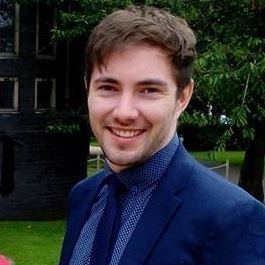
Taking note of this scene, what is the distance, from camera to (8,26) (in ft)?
41.5

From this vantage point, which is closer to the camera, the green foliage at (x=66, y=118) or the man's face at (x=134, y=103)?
the man's face at (x=134, y=103)

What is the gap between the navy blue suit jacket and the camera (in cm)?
173

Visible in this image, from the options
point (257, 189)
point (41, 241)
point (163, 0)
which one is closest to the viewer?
point (163, 0)

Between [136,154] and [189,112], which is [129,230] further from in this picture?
[189,112]

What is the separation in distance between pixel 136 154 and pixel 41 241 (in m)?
9.34

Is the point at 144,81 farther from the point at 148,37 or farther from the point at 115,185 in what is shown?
the point at 115,185

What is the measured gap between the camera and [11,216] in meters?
13.3

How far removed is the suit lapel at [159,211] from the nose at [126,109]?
0.60 feet

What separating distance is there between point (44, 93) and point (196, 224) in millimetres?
11759

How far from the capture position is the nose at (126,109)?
5.75ft

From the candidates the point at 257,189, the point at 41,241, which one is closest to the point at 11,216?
the point at 41,241

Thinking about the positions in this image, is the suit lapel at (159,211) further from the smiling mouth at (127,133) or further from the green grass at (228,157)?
the green grass at (228,157)

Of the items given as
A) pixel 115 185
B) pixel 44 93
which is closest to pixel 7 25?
pixel 44 93

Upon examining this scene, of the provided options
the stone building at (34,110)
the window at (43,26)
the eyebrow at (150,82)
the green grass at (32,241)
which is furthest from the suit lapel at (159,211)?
the window at (43,26)
